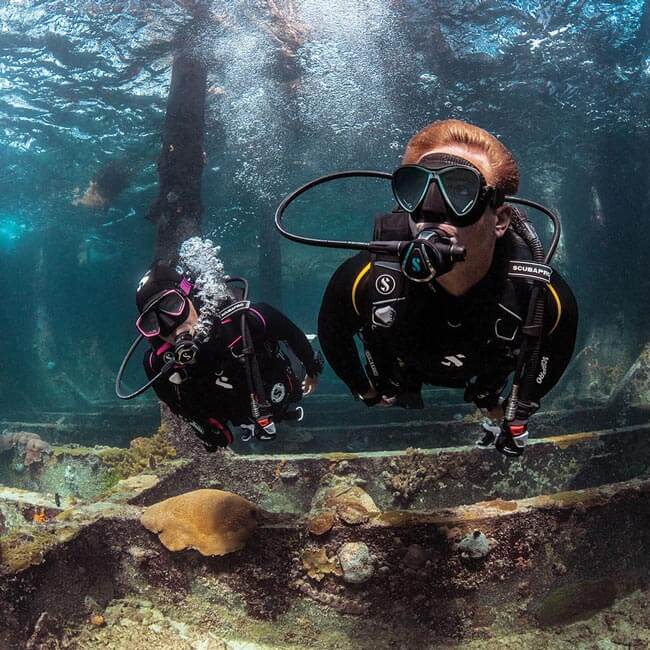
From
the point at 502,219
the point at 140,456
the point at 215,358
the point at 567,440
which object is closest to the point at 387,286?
the point at 502,219

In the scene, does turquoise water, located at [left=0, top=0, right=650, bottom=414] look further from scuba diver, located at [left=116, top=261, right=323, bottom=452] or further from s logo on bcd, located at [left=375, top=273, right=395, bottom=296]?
s logo on bcd, located at [left=375, top=273, right=395, bottom=296]

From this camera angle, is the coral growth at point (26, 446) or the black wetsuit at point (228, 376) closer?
the black wetsuit at point (228, 376)

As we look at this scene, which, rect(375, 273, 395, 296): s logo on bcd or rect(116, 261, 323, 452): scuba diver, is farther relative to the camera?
A: rect(116, 261, 323, 452): scuba diver

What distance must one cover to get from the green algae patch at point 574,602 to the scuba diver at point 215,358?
3275 millimetres

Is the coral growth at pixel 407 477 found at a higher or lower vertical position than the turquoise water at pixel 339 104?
lower

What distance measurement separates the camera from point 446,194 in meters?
2.41

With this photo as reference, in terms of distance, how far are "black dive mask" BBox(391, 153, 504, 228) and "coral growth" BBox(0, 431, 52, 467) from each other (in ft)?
36.6

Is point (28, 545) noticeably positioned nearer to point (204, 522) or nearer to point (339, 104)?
point (204, 522)

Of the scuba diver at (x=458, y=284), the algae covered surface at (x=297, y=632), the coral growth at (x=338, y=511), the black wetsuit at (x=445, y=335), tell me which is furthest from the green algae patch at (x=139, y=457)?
the scuba diver at (x=458, y=284)

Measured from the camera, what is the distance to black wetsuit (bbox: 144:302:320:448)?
479 cm

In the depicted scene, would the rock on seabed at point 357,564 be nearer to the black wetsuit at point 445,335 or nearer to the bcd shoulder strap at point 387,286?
the black wetsuit at point 445,335

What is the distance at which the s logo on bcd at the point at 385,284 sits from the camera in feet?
9.19

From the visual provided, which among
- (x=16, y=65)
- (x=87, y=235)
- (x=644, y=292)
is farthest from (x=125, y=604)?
(x=87, y=235)

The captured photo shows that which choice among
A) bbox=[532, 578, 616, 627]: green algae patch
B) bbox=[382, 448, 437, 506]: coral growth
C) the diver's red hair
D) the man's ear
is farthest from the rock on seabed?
the diver's red hair
